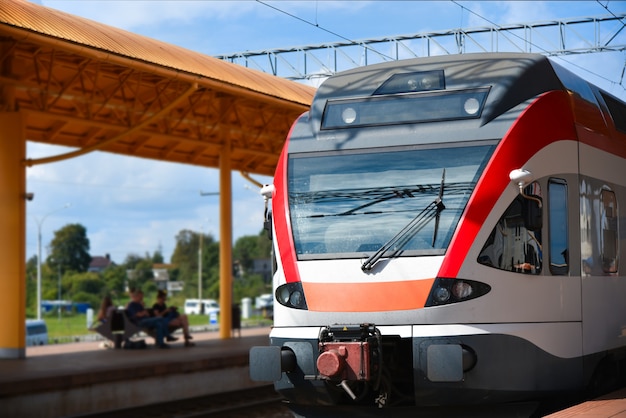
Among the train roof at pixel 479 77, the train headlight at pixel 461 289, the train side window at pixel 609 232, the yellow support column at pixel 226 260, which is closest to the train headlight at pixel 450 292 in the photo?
the train headlight at pixel 461 289

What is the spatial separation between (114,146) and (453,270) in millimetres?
15784

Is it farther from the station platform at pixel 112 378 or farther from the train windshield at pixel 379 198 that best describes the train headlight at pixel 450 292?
the station platform at pixel 112 378

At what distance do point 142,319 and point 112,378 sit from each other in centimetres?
593

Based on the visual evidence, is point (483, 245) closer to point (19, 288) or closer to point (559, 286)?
point (559, 286)

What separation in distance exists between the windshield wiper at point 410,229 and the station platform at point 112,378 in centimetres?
665

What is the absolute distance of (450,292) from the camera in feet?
29.6

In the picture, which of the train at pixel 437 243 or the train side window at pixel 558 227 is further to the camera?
the train side window at pixel 558 227

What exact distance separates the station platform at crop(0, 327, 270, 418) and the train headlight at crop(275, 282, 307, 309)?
560 centimetres

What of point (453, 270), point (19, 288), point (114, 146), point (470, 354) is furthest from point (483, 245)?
point (114, 146)

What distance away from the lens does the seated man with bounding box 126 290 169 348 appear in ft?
70.2

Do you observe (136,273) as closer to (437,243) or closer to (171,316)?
(171,316)

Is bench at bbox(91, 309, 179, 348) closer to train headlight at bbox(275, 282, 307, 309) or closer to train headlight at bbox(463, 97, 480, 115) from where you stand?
train headlight at bbox(275, 282, 307, 309)

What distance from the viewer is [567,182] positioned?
32.4 ft

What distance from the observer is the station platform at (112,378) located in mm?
14180
